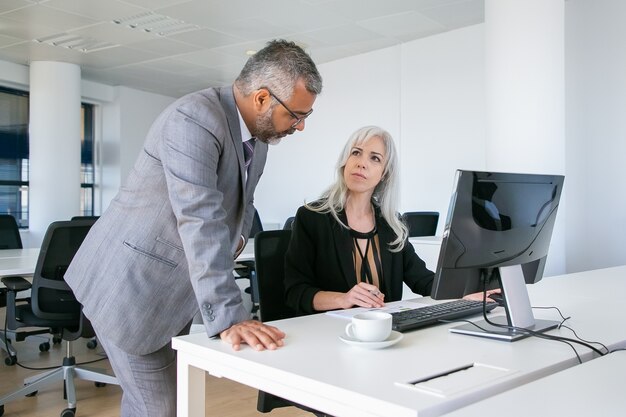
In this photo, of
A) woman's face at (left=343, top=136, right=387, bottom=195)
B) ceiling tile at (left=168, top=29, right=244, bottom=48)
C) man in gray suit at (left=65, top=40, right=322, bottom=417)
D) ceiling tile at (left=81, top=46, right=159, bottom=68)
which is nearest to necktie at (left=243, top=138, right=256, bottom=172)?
man in gray suit at (left=65, top=40, right=322, bottom=417)

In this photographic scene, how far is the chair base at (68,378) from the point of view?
302 cm

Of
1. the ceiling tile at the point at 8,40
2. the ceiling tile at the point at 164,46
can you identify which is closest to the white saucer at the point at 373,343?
the ceiling tile at the point at 164,46

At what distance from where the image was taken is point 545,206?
5.16ft

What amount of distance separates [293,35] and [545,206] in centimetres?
466

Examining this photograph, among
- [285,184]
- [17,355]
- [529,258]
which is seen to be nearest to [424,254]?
[529,258]

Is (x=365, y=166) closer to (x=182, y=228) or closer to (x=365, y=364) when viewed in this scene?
(x=182, y=228)

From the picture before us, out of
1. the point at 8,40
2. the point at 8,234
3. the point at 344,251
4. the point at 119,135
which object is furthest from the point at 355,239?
the point at 119,135

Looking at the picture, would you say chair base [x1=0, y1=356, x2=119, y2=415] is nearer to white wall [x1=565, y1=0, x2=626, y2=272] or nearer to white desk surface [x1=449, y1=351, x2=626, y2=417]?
white desk surface [x1=449, y1=351, x2=626, y2=417]

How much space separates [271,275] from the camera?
2.05m

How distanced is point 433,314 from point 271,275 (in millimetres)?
670

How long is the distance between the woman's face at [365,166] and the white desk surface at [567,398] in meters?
1.20

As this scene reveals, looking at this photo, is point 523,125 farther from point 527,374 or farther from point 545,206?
point 527,374

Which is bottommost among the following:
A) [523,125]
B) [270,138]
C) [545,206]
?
[545,206]

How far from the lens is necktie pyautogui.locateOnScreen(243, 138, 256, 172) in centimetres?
155
